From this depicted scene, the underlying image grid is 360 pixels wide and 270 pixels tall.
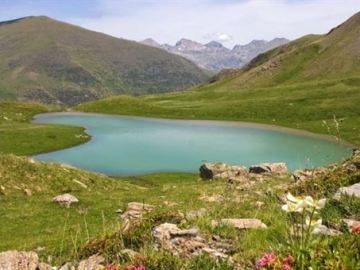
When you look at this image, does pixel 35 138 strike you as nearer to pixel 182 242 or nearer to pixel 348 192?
pixel 348 192

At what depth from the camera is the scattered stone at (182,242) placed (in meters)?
8.74

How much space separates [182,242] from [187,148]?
79.2 m

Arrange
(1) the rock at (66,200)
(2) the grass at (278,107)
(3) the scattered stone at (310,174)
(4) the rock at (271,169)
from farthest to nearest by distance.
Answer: (2) the grass at (278,107)
(4) the rock at (271,169)
(1) the rock at (66,200)
(3) the scattered stone at (310,174)

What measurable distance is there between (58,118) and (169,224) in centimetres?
15576

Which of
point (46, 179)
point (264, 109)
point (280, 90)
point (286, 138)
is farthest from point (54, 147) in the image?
point (280, 90)

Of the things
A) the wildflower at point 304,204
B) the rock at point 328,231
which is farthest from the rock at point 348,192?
the wildflower at point 304,204

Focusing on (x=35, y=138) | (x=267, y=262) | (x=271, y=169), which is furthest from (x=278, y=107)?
(x=267, y=262)

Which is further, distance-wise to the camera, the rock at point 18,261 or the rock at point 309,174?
the rock at point 309,174

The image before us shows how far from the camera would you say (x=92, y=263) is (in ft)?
28.9

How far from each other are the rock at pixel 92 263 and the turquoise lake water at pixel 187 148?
156 feet

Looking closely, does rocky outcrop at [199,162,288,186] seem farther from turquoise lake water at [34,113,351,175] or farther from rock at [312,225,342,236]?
rock at [312,225,342,236]

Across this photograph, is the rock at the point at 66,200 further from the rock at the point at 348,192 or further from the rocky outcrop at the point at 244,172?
the rock at the point at 348,192

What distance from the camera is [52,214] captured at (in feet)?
96.5

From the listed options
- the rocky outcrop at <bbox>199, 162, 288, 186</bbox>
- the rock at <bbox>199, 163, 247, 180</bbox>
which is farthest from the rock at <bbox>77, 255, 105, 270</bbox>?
the rock at <bbox>199, 163, 247, 180</bbox>
